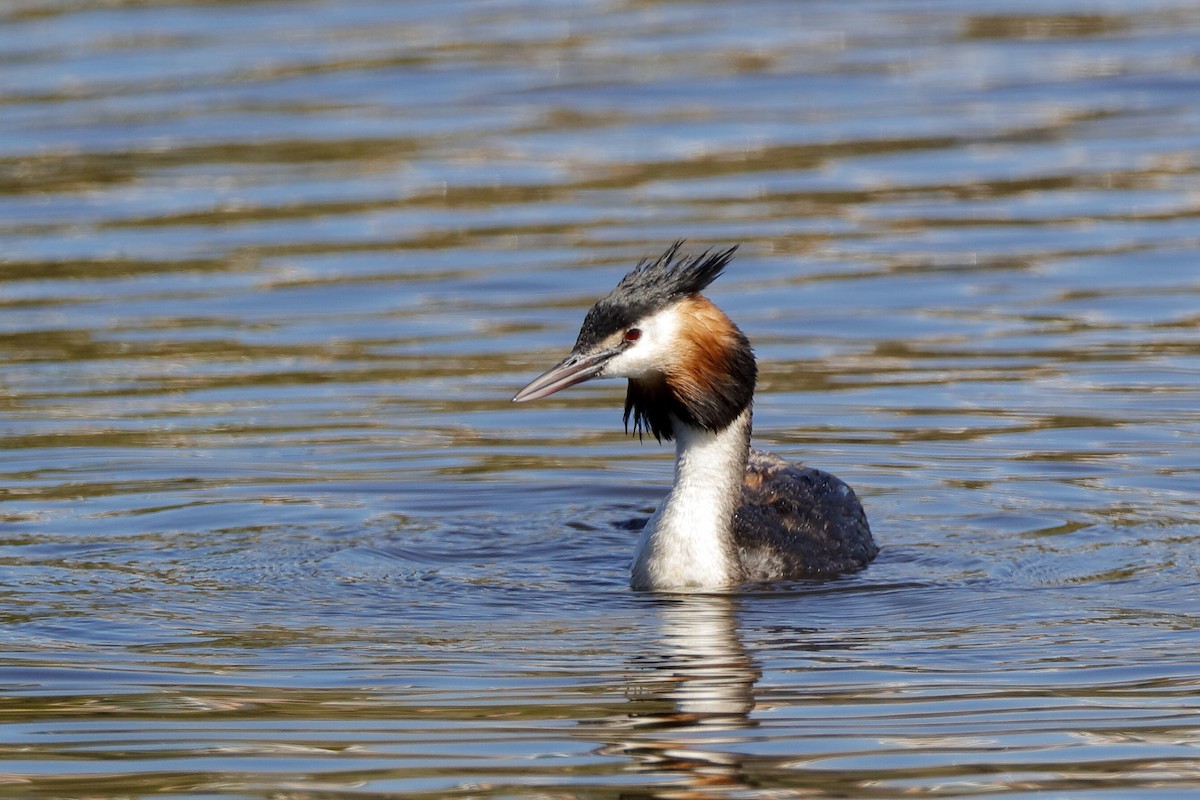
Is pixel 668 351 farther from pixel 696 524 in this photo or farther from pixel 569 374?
pixel 696 524

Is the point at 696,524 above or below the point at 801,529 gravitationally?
above

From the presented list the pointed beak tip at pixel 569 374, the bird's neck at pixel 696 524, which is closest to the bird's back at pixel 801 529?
the bird's neck at pixel 696 524

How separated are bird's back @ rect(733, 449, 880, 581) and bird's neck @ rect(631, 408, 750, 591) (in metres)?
0.17

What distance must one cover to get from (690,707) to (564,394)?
5.57 m

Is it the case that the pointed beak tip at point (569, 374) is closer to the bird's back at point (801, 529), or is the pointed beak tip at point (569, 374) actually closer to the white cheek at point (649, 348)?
the white cheek at point (649, 348)

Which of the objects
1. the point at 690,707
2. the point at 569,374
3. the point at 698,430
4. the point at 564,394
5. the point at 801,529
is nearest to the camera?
the point at 690,707

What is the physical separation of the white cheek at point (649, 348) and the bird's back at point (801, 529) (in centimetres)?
98

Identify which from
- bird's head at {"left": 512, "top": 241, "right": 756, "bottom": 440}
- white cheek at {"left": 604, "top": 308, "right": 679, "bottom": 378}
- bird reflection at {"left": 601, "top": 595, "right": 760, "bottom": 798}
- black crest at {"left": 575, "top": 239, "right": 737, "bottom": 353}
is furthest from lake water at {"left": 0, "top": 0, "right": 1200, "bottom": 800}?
black crest at {"left": 575, "top": 239, "right": 737, "bottom": 353}

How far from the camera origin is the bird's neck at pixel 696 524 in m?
10.1

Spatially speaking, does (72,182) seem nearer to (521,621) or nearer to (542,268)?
(542,268)

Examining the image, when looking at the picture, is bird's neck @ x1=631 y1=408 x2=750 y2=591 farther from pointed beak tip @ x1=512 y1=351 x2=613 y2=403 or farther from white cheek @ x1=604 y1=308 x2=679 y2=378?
pointed beak tip @ x1=512 y1=351 x2=613 y2=403

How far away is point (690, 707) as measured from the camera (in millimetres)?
8203

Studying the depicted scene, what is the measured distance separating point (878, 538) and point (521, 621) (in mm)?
2211

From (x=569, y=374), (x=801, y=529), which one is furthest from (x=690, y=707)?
(x=801, y=529)
